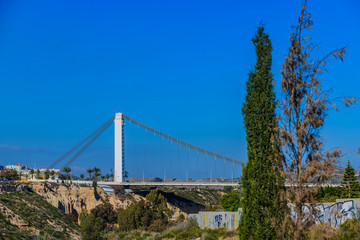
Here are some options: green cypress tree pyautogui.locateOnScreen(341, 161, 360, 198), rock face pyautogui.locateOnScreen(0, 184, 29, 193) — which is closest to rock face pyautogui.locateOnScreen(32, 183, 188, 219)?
rock face pyautogui.locateOnScreen(0, 184, 29, 193)

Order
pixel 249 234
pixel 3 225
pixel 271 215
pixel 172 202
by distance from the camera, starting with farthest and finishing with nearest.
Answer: pixel 172 202, pixel 3 225, pixel 249 234, pixel 271 215

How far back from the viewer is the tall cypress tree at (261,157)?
47.8 ft

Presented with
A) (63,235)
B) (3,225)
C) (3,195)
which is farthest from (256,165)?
(3,195)

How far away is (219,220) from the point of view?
32031 millimetres

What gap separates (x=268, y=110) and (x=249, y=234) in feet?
14.0

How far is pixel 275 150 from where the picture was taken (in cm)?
1350

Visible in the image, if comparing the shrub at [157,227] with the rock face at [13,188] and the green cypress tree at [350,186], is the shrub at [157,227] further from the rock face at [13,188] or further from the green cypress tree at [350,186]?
the green cypress tree at [350,186]

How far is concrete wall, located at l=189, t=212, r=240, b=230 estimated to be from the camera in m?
30.8

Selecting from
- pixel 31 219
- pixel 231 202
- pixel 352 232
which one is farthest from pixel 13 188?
pixel 352 232

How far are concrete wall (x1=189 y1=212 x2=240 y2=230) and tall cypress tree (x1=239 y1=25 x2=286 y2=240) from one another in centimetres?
1514

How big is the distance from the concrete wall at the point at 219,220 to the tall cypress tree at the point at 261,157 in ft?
49.7

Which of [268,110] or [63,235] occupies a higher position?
[268,110]

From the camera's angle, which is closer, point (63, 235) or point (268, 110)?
point (268, 110)

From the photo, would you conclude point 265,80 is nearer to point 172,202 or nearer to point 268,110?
point 268,110
